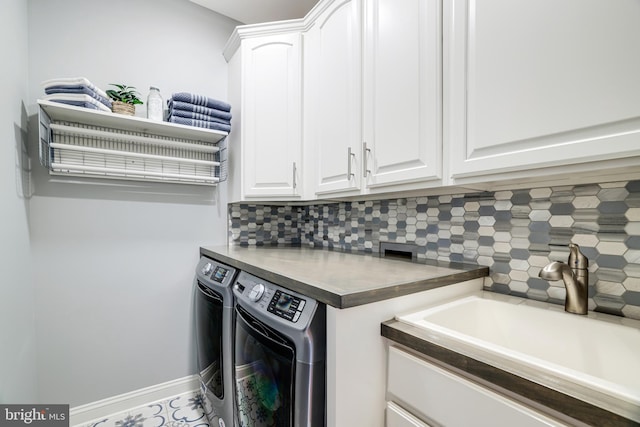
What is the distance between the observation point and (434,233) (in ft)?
4.63

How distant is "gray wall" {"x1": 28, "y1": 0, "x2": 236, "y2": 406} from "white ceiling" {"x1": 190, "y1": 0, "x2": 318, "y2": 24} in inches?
3.2

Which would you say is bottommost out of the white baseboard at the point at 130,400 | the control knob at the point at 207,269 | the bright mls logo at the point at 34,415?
the white baseboard at the point at 130,400

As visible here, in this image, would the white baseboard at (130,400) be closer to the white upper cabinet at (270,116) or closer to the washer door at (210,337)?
the washer door at (210,337)

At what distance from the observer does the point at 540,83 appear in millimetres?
791

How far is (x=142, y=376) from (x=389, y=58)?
2.27 metres

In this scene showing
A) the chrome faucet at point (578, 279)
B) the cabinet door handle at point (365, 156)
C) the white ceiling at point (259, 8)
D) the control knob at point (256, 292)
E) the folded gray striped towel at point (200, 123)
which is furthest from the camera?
the white ceiling at point (259, 8)

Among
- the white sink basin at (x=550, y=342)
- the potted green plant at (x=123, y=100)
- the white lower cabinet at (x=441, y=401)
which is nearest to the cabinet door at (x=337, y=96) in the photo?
the white sink basin at (x=550, y=342)

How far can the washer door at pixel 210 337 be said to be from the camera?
4.47 feet

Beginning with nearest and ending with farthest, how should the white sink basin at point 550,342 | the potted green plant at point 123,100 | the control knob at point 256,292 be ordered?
1. the white sink basin at point 550,342
2. the control knob at point 256,292
3. the potted green plant at point 123,100

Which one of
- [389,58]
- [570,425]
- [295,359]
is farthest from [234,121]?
[570,425]

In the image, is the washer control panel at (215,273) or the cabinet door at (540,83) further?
the washer control panel at (215,273)

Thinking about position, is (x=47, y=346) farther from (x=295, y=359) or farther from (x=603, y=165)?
(x=603, y=165)

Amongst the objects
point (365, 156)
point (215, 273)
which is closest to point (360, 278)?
point (365, 156)

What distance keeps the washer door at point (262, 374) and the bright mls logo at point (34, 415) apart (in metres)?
0.93
